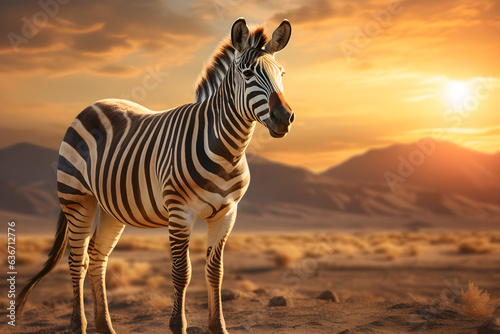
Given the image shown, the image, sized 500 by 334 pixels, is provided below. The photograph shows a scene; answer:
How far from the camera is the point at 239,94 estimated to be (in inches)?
197

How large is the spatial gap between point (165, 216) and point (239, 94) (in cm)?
180

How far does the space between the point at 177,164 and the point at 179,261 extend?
1122mm

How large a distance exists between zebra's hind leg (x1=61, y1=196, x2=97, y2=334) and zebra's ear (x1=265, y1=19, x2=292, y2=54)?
352 cm

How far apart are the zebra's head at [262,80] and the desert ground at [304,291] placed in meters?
3.56

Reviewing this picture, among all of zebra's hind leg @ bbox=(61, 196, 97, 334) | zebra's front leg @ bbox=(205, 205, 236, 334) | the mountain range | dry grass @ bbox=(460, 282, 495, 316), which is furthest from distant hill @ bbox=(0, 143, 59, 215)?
dry grass @ bbox=(460, 282, 495, 316)


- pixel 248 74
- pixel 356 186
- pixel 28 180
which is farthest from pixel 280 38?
pixel 28 180

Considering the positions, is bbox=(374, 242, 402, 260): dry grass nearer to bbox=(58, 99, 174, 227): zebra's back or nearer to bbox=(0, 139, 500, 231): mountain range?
bbox=(58, 99, 174, 227): zebra's back

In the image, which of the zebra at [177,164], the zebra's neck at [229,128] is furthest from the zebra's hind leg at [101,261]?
the zebra's neck at [229,128]

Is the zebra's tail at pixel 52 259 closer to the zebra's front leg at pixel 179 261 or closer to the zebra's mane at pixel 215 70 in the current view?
the zebra's front leg at pixel 179 261

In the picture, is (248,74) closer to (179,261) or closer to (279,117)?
(279,117)

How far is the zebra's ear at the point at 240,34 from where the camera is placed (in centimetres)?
493

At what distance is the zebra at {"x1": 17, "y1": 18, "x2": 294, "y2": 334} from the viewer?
197 inches

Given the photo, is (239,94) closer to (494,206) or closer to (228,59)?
(228,59)

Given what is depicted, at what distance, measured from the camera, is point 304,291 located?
14.0 metres
